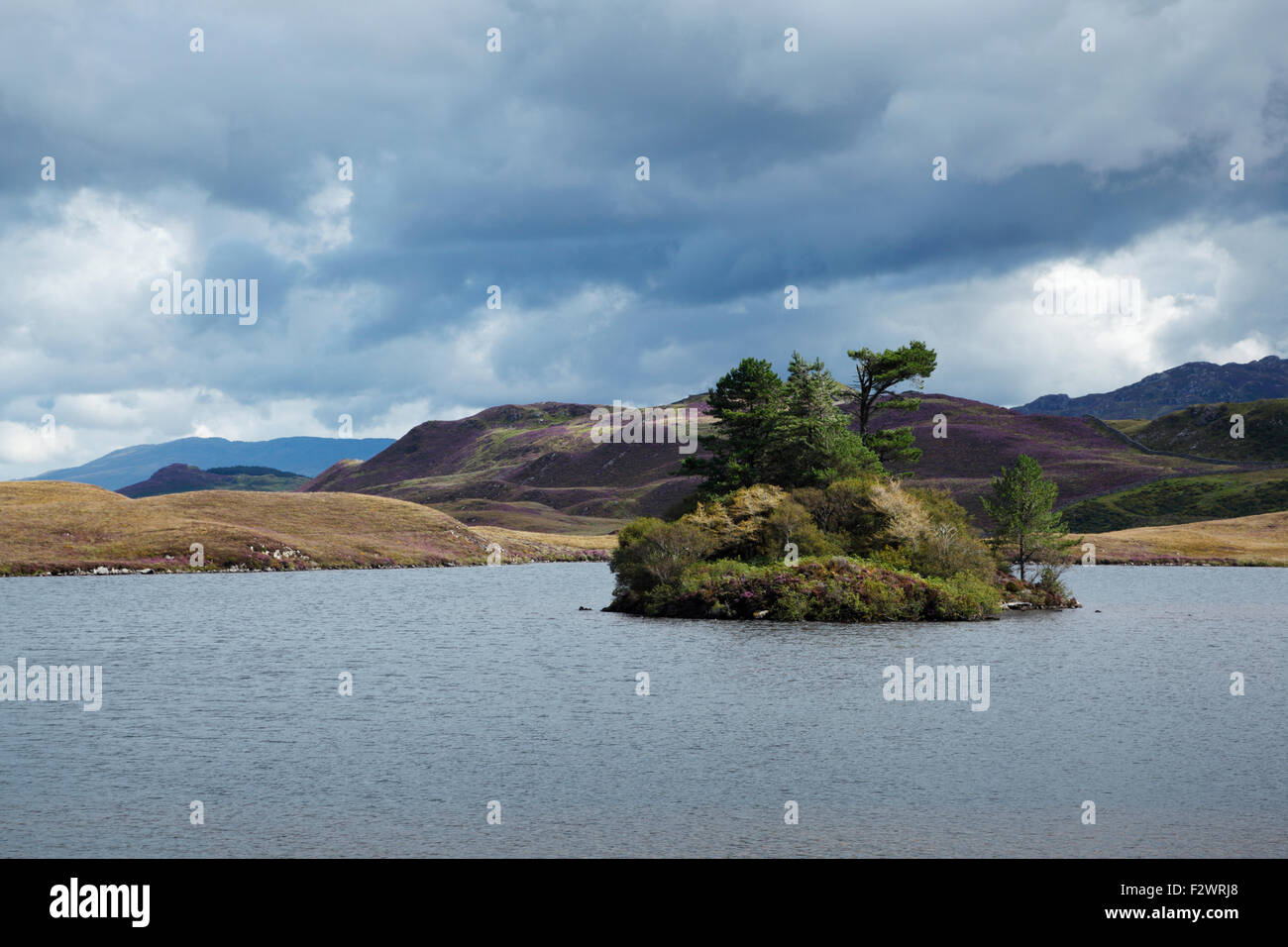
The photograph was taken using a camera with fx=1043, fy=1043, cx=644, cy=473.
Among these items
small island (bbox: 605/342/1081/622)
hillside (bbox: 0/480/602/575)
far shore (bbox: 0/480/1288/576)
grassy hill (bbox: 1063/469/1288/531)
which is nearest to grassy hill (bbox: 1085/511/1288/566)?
far shore (bbox: 0/480/1288/576)

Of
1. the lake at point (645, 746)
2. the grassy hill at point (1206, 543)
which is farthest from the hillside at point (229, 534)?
the grassy hill at point (1206, 543)

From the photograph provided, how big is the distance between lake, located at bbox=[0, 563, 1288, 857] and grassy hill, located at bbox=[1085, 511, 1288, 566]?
267 feet

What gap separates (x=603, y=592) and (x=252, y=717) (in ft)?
190

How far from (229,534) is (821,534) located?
84892 mm

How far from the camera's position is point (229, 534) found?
124m

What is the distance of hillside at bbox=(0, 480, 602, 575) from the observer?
111188 mm

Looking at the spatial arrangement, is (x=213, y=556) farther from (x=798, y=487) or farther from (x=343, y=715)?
(x=343, y=715)

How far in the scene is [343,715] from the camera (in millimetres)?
29250

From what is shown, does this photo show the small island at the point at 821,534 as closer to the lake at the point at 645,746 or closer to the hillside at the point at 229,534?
the lake at the point at 645,746

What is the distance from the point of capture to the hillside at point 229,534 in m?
111

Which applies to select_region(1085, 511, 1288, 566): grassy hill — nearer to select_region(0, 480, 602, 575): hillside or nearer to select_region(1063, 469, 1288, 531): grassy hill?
select_region(1063, 469, 1288, 531): grassy hill

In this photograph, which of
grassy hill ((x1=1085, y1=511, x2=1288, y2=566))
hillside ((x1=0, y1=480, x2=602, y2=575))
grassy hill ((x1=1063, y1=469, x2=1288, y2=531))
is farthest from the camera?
grassy hill ((x1=1063, y1=469, x2=1288, y2=531))

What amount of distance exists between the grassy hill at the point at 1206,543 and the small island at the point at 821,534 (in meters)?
65.2

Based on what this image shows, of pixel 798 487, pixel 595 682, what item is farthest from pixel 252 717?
pixel 798 487
